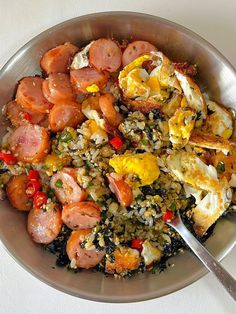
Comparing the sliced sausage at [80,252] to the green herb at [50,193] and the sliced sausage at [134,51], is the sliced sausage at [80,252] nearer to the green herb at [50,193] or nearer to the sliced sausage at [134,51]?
the green herb at [50,193]

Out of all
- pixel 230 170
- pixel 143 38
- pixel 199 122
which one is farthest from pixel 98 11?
pixel 230 170

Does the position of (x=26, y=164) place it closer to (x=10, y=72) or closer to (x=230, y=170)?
(x=10, y=72)

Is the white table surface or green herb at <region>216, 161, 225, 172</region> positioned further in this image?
the white table surface

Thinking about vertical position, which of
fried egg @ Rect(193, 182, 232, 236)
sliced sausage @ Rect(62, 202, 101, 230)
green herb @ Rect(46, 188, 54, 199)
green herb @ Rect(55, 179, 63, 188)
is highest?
green herb @ Rect(55, 179, 63, 188)

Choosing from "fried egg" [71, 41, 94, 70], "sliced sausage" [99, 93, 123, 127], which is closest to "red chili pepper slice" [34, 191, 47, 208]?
"sliced sausage" [99, 93, 123, 127]

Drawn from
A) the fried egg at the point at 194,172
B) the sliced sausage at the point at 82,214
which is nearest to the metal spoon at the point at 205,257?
the fried egg at the point at 194,172

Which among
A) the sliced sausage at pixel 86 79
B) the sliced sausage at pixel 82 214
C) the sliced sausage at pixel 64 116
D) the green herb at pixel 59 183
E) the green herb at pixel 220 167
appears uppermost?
the sliced sausage at pixel 86 79

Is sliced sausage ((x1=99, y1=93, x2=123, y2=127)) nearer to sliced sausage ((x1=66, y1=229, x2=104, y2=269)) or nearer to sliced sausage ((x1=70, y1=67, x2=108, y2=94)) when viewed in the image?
sliced sausage ((x1=70, y1=67, x2=108, y2=94))
